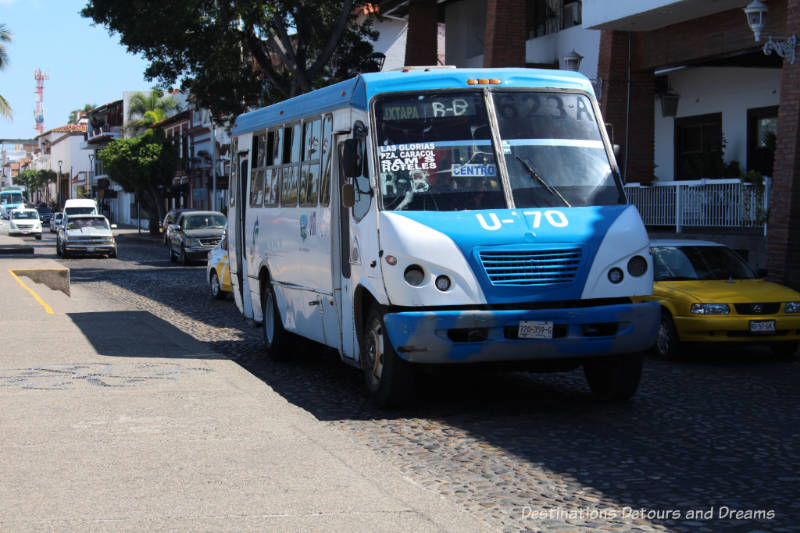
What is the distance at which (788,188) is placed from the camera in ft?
59.2

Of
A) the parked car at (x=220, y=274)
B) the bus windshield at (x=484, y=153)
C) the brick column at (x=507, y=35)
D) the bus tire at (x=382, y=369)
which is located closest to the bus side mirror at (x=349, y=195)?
the bus windshield at (x=484, y=153)

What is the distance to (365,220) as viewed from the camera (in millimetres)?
9375

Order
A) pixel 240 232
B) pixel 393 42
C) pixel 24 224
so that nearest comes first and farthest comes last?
pixel 240 232, pixel 393 42, pixel 24 224

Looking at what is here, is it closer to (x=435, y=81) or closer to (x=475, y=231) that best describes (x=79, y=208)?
(x=435, y=81)

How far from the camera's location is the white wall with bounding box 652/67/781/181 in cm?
2402

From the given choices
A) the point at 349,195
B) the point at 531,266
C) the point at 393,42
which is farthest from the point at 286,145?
the point at 393,42

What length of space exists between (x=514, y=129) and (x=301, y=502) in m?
4.70

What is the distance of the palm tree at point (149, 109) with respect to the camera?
89188 millimetres

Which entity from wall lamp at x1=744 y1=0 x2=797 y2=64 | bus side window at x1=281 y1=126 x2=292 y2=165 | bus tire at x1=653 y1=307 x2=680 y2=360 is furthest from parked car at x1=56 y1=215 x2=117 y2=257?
bus tire at x1=653 y1=307 x2=680 y2=360

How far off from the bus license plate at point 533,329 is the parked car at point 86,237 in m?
32.1

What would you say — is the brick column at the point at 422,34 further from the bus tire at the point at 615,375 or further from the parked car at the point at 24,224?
the parked car at the point at 24,224

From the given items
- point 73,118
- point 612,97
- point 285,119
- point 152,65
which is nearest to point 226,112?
point 152,65

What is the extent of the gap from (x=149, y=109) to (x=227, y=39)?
63496 millimetres

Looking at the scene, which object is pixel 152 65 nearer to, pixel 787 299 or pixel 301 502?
pixel 787 299
